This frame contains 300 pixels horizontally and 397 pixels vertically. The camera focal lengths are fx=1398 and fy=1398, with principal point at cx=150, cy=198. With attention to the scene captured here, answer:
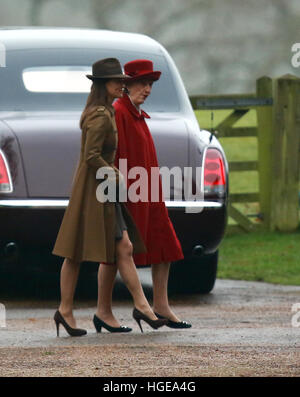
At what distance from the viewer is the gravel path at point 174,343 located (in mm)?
6531

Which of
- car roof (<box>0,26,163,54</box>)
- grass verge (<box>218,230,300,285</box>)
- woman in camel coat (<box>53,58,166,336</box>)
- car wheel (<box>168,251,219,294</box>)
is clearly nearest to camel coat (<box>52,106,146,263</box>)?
woman in camel coat (<box>53,58,166,336</box>)

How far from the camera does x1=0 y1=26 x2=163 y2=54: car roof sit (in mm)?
10188

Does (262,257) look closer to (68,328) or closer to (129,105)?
(129,105)

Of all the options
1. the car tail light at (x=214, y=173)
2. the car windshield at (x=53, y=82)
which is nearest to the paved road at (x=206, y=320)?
the car tail light at (x=214, y=173)

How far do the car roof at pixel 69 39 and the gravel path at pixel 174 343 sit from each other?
189 centimetres

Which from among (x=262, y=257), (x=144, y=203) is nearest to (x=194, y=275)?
(x=144, y=203)

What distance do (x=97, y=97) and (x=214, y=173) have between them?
5.78 feet

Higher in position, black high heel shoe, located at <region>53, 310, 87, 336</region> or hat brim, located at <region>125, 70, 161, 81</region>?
hat brim, located at <region>125, 70, 161, 81</region>

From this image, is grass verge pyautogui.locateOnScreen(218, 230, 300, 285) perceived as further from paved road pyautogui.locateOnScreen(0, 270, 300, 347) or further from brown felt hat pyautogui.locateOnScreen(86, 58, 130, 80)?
brown felt hat pyautogui.locateOnScreen(86, 58, 130, 80)

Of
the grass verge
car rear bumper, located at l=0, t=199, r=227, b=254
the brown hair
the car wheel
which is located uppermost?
the brown hair

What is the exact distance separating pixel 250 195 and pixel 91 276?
3.72 m

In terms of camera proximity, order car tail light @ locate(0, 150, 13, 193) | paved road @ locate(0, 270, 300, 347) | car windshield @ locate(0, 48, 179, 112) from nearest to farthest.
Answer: paved road @ locate(0, 270, 300, 347) < car tail light @ locate(0, 150, 13, 193) < car windshield @ locate(0, 48, 179, 112)

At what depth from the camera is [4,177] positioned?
9.12 m
